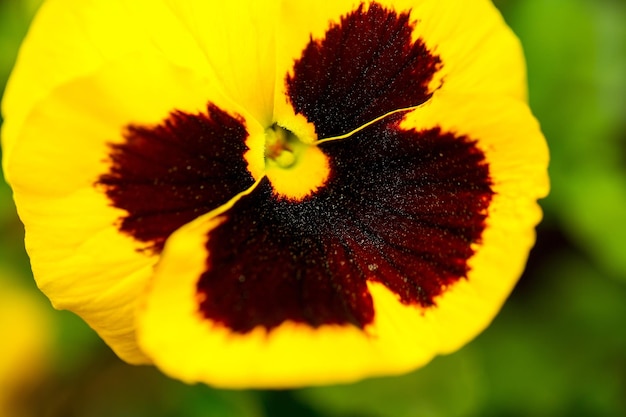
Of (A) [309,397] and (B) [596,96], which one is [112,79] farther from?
(B) [596,96]

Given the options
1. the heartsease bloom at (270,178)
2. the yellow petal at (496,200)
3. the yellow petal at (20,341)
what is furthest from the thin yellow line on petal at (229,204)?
the yellow petal at (20,341)

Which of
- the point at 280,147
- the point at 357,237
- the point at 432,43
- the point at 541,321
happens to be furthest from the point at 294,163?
the point at 541,321

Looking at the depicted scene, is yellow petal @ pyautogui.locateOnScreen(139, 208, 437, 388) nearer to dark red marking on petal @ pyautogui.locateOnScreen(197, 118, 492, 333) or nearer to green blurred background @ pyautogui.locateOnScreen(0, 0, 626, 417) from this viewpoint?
dark red marking on petal @ pyautogui.locateOnScreen(197, 118, 492, 333)

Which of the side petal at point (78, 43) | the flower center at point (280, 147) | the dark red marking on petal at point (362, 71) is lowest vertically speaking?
the flower center at point (280, 147)

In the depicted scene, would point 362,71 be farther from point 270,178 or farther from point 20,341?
point 20,341

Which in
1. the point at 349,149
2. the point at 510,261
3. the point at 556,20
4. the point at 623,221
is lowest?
the point at 623,221

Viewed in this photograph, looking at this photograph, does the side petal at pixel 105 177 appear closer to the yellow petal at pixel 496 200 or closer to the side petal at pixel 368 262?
the side petal at pixel 368 262

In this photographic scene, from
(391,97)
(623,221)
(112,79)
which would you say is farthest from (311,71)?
(623,221)
